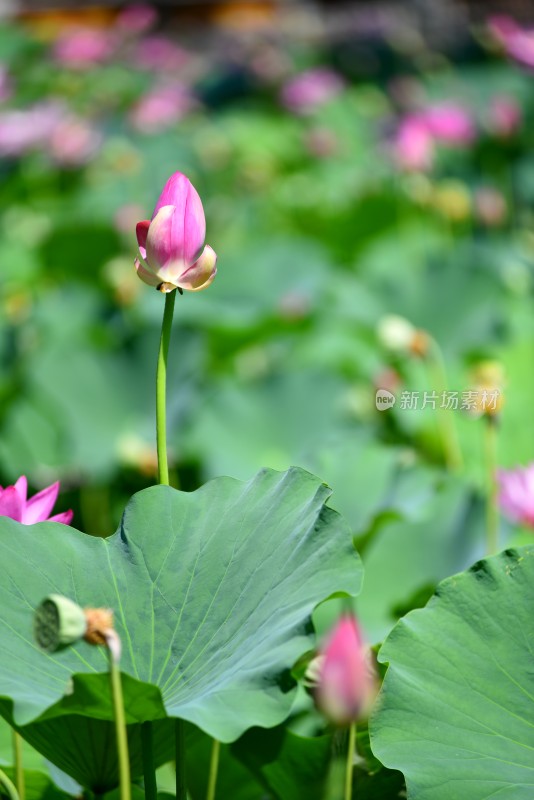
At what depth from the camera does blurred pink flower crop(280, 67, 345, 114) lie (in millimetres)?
4473

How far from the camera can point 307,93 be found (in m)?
4.48

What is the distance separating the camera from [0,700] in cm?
66

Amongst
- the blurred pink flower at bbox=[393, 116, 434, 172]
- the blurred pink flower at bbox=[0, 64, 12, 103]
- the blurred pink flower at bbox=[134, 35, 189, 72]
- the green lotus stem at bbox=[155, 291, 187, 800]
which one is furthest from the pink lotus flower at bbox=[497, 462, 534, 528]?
the blurred pink flower at bbox=[134, 35, 189, 72]

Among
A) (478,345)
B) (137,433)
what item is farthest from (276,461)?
(478,345)

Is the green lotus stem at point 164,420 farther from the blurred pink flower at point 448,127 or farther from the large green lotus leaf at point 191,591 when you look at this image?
the blurred pink flower at point 448,127

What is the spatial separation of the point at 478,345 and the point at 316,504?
1.41 metres

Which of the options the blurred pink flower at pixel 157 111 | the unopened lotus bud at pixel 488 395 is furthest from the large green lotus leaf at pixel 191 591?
the blurred pink flower at pixel 157 111

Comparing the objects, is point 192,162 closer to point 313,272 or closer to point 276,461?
point 313,272

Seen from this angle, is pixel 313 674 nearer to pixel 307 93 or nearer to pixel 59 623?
pixel 59 623

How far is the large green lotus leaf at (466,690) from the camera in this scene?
→ 678 millimetres

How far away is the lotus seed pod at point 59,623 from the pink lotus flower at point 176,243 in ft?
0.77

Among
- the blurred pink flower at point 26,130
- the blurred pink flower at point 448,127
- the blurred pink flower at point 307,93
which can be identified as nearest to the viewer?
the blurred pink flower at point 448,127

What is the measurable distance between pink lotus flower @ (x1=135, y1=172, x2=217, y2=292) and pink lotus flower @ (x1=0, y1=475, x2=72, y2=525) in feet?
0.54

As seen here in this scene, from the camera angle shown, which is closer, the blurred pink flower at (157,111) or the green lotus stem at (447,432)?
the green lotus stem at (447,432)
